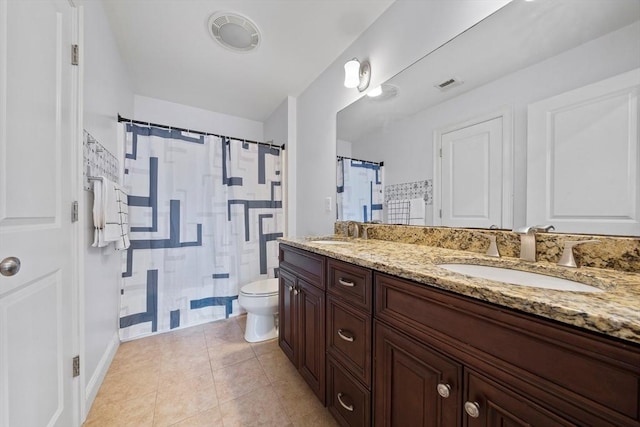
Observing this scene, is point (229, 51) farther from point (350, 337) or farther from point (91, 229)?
point (350, 337)

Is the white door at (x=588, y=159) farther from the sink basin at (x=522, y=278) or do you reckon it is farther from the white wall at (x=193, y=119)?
the white wall at (x=193, y=119)

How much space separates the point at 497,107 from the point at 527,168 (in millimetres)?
298

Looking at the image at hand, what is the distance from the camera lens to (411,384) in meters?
0.73

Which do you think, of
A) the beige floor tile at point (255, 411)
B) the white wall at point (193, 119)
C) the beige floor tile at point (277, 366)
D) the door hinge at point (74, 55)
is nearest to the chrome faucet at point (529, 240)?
the beige floor tile at point (255, 411)

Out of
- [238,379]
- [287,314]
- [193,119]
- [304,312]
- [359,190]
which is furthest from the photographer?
[193,119]

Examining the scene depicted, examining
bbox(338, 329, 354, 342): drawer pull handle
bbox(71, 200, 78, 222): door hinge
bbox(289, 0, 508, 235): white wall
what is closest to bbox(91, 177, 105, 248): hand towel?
bbox(71, 200, 78, 222): door hinge

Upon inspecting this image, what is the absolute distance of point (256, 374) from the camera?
150cm

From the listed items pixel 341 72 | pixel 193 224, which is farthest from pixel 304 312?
pixel 341 72

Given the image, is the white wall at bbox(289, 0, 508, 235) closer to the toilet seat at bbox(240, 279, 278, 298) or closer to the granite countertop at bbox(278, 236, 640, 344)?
the toilet seat at bbox(240, 279, 278, 298)

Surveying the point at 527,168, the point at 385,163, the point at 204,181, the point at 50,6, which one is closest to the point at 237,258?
the point at 204,181

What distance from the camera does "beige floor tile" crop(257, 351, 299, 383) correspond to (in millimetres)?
1479

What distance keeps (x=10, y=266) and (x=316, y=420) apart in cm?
134

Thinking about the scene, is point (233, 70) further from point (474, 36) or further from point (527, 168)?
point (527, 168)

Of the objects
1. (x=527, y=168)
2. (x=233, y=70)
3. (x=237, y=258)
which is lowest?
(x=237, y=258)
